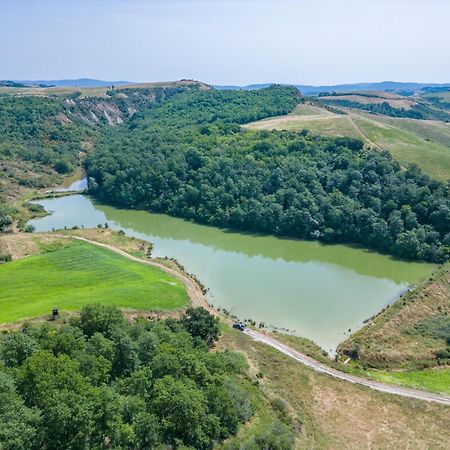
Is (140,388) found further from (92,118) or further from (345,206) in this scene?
(92,118)

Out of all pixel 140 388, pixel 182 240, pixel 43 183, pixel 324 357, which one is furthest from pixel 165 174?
pixel 140 388

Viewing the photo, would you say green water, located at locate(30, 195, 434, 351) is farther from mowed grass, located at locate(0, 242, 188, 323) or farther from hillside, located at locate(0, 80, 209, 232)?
hillside, located at locate(0, 80, 209, 232)

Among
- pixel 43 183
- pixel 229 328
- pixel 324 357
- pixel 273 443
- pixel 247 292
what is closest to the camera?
pixel 273 443

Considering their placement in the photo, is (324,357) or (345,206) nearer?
(324,357)

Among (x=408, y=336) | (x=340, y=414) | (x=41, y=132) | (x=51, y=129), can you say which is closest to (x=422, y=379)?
(x=408, y=336)

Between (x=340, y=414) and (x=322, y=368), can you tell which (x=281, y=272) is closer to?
(x=322, y=368)

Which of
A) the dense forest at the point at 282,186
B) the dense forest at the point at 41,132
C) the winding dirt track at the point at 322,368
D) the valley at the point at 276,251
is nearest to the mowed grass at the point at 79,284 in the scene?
the valley at the point at 276,251

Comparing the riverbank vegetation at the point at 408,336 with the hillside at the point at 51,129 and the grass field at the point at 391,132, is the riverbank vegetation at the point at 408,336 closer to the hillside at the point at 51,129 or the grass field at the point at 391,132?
the grass field at the point at 391,132
